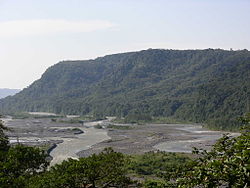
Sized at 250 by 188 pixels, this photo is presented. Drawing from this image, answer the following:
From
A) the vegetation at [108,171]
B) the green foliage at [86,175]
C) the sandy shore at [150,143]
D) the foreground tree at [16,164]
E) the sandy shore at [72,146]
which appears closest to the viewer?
the vegetation at [108,171]

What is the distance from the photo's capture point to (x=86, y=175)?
2055 centimetres

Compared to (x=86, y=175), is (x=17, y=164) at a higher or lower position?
higher

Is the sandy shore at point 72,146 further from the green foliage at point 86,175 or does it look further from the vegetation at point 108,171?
the green foliage at point 86,175

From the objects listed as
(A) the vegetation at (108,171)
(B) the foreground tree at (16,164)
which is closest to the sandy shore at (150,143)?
(B) the foreground tree at (16,164)

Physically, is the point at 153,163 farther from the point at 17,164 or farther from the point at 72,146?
the point at 17,164

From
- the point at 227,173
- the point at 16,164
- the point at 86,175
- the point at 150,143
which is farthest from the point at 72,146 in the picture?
the point at 227,173

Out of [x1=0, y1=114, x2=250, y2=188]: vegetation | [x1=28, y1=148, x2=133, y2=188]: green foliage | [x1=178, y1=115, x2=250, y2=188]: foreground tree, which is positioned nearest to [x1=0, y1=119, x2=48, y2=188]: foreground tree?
[x1=0, y1=114, x2=250, y2=188]: vegetation

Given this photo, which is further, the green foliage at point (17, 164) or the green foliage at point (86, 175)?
the green foliage at point (86, 175)

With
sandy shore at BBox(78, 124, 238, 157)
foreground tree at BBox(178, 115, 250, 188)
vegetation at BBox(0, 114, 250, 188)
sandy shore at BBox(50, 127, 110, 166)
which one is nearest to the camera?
foreground tree at BBox(178, 115, 250, 188)

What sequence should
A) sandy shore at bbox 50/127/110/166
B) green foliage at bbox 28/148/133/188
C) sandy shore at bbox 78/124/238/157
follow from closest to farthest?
green foliage at bbox 28/148/133/188 → sandy shore at bbox 50/127/110/166 → sandy shore at bbox 78/124/238/157

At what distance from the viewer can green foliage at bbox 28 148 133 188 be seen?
64.3 ft

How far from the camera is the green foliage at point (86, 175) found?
771 inches

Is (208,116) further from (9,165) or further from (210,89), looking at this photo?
(9,165)

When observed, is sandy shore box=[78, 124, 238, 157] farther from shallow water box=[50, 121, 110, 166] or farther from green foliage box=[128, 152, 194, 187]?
green foliage box=[128, 152, 194, 187]
